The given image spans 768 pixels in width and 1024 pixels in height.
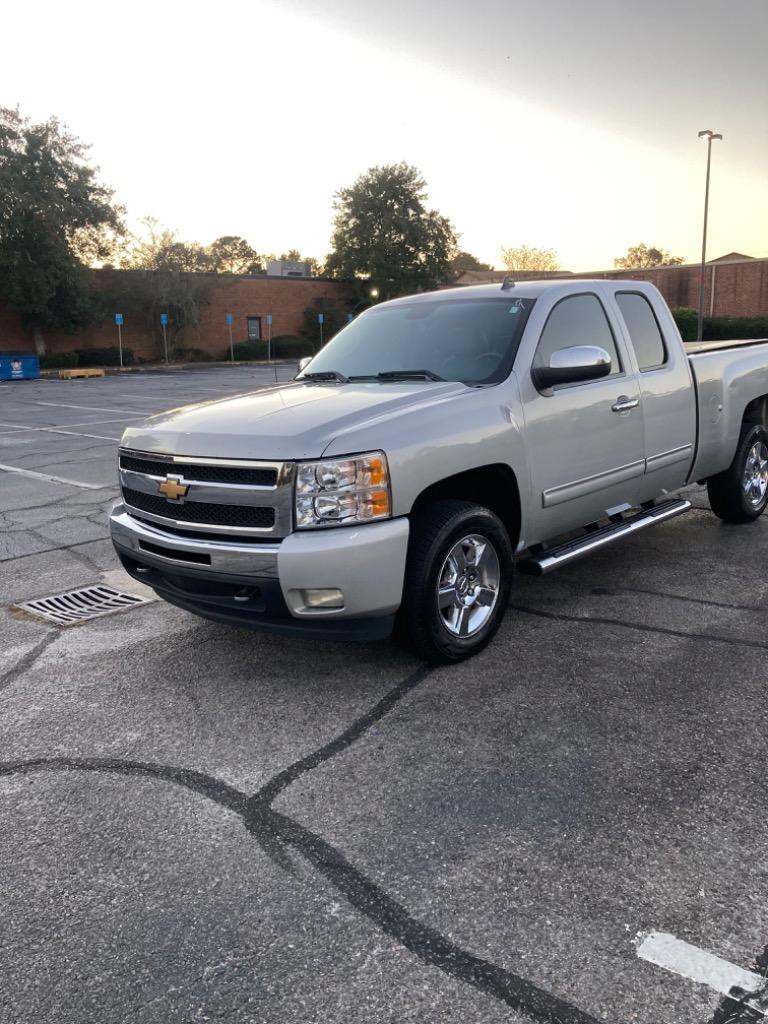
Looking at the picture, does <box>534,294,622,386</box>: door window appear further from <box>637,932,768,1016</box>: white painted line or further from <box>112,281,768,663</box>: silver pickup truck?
<box>637,932,768,1016</box>: white painted line

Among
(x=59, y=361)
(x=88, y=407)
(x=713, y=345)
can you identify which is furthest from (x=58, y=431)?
(x=59, y=361)

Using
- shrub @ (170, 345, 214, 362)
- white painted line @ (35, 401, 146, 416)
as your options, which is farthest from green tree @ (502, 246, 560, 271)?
white painted line @ (35, 401, 146, 416)

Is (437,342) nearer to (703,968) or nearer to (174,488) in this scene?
(174,488)

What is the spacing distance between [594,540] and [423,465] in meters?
1.62

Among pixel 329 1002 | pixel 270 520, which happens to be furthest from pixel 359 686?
pixel 329 1002

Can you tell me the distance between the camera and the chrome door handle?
203 inches

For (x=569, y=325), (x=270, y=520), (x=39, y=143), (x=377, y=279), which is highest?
(x=39, y=143)

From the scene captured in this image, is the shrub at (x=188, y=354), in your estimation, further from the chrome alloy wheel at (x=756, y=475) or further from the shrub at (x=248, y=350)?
the chrome alloy wheel at (x=756, y=475)

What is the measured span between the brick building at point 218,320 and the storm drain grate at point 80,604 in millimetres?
41167

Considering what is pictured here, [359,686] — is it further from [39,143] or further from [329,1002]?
[39,143]

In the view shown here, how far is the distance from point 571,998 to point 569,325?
381cm

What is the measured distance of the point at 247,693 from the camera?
4.02 meters

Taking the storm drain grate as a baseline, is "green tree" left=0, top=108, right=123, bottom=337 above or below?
above

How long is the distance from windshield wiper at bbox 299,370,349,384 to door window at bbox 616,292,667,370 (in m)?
1.94
